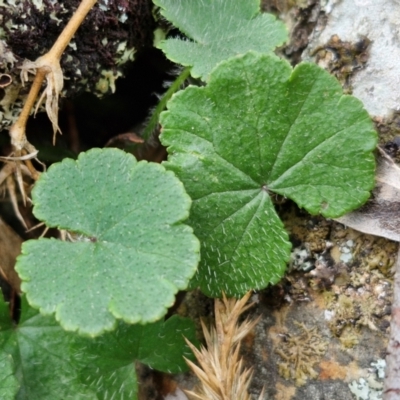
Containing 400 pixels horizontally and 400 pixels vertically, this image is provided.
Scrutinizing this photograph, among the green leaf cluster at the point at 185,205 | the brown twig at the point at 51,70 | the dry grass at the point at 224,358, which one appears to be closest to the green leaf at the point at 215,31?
the green leaf cluster at the point at 185,205

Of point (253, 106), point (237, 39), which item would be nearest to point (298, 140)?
point (253, 106)

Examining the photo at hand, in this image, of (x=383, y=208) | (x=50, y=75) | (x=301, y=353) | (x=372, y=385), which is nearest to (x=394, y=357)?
(x=372, y=385)

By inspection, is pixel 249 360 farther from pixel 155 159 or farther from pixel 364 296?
pixel 155 159

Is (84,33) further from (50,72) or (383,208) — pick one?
(383,208)

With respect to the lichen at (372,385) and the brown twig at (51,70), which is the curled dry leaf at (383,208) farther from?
the brown twig at (51,70)

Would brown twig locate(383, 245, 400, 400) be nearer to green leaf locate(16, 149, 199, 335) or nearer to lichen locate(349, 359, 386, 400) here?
lichen locate(349, 359, 386, 400)

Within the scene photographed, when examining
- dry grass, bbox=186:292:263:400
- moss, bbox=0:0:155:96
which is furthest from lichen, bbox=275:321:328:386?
moss, bbox=0:0:155:96
